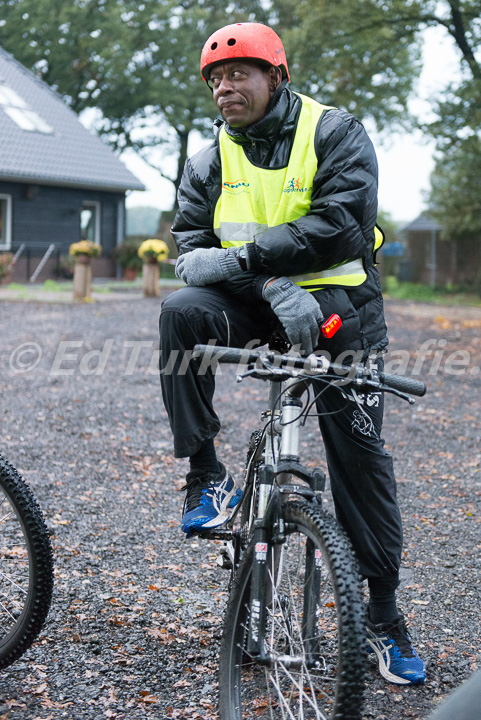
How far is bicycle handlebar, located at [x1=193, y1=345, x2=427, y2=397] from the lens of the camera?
2.27 metres

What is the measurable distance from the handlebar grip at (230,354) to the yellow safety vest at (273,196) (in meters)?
0.62

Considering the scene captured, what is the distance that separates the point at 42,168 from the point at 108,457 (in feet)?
69.7

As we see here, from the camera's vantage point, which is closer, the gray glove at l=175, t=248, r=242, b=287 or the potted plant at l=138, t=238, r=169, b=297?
the gray glove at l=175, t=248, r=242, b=287

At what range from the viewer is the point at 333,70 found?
70.7 ft

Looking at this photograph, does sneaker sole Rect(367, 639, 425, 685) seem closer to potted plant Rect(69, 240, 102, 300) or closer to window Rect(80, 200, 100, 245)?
potted plant Rect(69, 240, 102, 300)

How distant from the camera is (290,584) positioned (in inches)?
98.3

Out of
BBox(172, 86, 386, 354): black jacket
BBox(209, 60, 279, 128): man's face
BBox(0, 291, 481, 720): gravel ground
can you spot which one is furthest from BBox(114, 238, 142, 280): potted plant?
BBox(209, 60, 279, 128): man's face

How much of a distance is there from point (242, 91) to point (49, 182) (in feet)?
81.6

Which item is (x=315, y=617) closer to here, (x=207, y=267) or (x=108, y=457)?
(x=207, y=267)

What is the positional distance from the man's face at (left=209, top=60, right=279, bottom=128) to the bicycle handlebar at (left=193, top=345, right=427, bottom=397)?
88 cm

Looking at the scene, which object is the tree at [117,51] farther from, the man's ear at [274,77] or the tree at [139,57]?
the man's ear at [274,77]

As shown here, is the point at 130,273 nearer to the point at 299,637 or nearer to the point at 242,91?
the point at 242,91

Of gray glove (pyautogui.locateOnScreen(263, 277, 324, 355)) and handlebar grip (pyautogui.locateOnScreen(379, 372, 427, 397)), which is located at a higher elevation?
gray glove (pyautogui.locateOnScreen(263, 277, 324, 355))

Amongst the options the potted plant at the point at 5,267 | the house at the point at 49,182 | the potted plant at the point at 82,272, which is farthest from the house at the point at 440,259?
the potted plant at the point at 82,272
